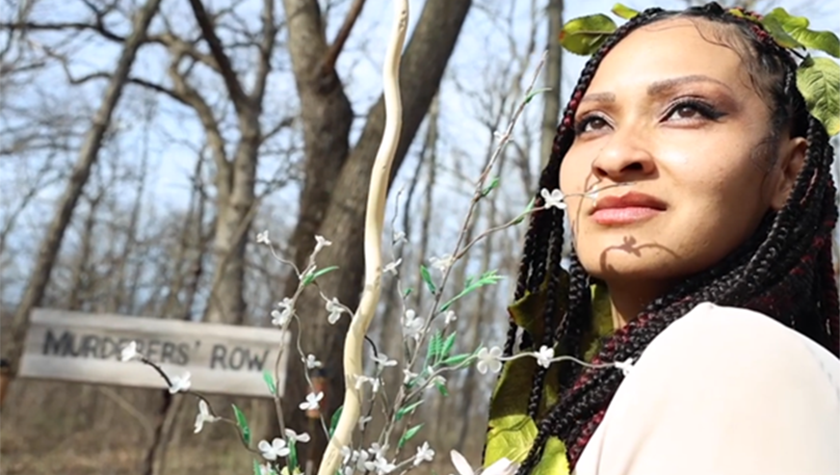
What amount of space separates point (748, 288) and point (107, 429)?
17483 millimetres

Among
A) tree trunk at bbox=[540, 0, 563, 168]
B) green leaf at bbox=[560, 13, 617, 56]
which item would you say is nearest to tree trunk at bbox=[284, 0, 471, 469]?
tree trunk at bbox=[540, 0, 563, 168]

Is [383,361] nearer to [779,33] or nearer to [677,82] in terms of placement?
[677,82]

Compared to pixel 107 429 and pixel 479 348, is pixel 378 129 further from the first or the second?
pixel 107 429

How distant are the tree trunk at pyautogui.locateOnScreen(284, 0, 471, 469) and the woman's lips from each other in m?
2.32

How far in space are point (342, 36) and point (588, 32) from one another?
2.57 meters

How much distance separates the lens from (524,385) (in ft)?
3.37

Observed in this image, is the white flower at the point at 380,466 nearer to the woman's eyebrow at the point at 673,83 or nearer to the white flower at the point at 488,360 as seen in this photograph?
the white flower at the point at 488,360

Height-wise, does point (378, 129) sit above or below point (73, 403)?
above

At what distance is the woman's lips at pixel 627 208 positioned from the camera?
0.88m

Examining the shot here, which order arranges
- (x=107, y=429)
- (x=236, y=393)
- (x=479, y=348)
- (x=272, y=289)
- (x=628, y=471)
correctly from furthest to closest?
(x=107, y=429) < (x=272, y=289) < (x=236, y=393) < (x=479, y=348) < (x=628, y=471)

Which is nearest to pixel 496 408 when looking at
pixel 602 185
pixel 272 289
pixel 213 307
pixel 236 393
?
pixel 602 185

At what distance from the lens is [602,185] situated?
922 millimetres

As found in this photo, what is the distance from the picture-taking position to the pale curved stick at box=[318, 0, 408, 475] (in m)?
0.75

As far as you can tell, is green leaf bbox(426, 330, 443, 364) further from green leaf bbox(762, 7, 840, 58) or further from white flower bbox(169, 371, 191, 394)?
green leaf bbox(762, 7, 840, 58)
